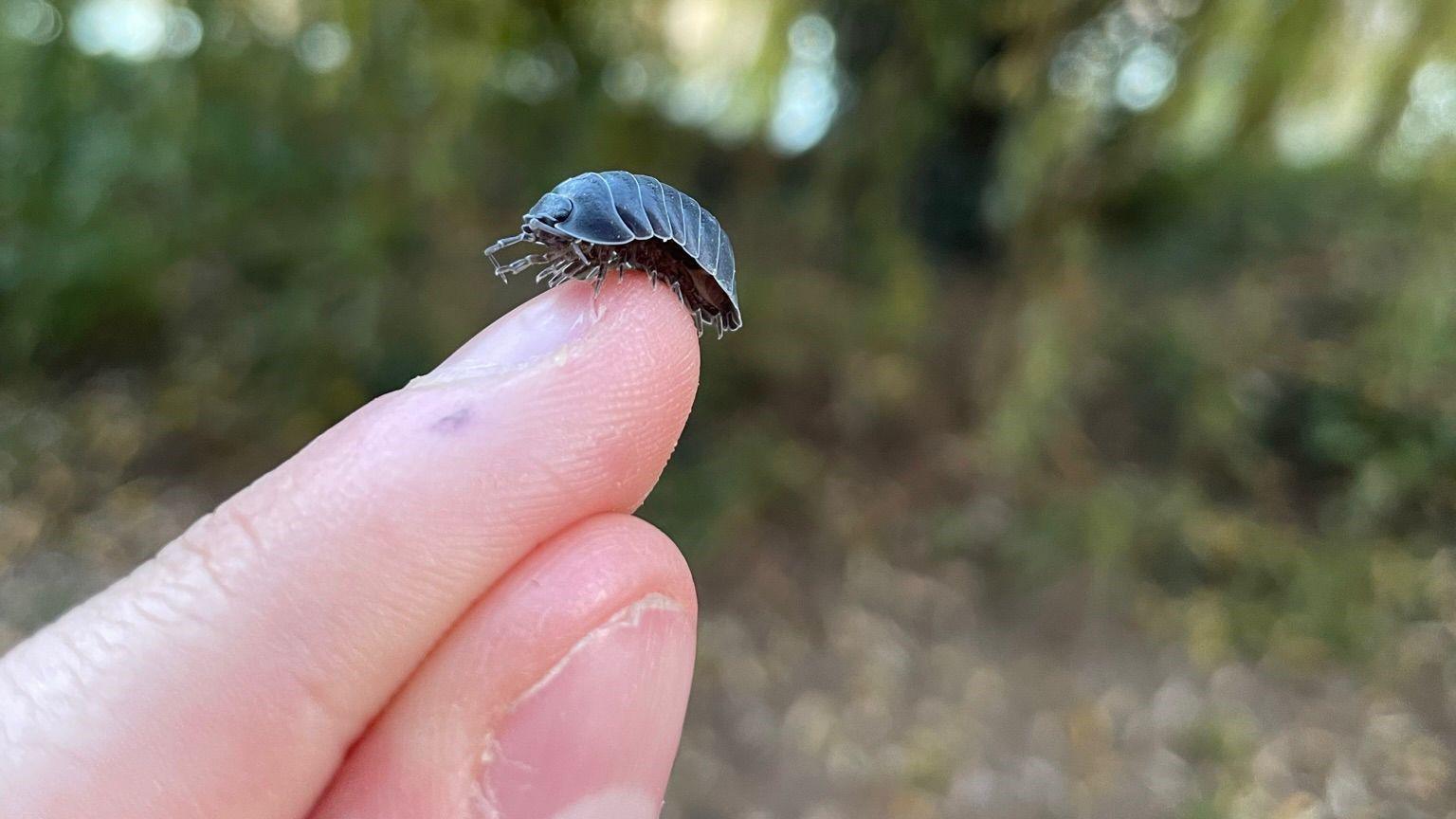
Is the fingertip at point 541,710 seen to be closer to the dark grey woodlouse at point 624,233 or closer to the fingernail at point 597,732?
the fingernail at point 597,732

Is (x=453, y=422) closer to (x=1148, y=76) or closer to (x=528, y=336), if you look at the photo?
(x=528, y=336)

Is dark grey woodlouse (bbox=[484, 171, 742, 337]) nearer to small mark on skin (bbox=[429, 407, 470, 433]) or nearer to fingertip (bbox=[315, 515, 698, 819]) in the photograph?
small mark on skin (bbox=[429, 407, 470, 433])

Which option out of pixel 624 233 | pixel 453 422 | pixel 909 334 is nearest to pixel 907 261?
pixel 909 334

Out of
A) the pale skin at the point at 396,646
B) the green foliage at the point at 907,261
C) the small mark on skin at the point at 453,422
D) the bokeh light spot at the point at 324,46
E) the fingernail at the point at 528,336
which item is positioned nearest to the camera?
the pale skin at the point at 396,646

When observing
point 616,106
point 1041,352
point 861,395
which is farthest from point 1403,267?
point 616,106

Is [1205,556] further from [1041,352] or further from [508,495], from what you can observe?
[508,495]

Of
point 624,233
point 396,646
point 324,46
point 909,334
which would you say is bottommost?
point 909,334

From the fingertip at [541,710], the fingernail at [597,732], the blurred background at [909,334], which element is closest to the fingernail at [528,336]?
the fingertip at [541,710]
